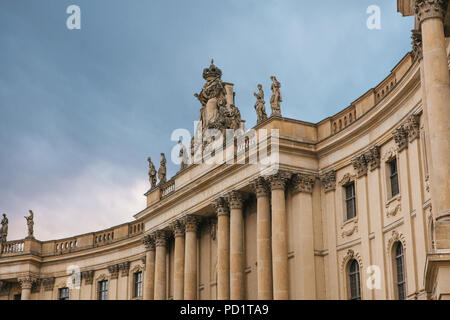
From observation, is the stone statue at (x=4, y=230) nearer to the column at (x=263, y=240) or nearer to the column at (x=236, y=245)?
the column at (x=236, y=245)

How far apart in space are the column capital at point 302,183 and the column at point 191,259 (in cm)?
868

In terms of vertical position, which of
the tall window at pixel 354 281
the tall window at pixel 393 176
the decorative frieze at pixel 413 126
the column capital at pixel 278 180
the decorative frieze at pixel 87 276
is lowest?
the tall window at pixel 354 281

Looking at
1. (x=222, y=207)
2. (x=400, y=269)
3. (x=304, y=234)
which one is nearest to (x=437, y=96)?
(x=400, y=269)

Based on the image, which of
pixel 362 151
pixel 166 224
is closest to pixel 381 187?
pixel 362 151

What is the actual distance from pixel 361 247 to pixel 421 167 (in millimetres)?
5726

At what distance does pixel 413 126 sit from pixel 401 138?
1.13 m

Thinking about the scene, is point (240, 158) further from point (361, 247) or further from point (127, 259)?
point (127, 259)

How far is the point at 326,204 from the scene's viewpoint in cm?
3628

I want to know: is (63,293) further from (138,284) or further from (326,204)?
(326,204)

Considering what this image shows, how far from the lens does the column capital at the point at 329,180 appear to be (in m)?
36.2

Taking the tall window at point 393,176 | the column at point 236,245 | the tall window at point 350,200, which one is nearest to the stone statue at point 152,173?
the column at point 236,245

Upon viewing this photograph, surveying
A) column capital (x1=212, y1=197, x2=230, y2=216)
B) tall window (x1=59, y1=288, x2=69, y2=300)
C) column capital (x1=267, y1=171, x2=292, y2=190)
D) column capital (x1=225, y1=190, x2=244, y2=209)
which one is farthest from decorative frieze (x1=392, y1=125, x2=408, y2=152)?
tall window (x1=59, y1=288, x2=69, y2=300)

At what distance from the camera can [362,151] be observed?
34.5 meters

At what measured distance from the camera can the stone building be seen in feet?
73.8
